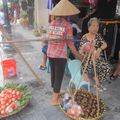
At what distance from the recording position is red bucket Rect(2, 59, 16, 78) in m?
4.57

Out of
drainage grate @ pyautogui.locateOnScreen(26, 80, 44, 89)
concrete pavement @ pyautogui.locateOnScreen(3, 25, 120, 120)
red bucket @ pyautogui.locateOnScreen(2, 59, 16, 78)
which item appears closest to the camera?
concrete pavement @ pyautogui.locateOnScreen(3, 25, 120, 120)

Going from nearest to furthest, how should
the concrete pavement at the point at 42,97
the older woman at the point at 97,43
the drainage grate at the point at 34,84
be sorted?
1. the concrete pavement at the point at 42,97
2. the older woman at the point at 97,43
3. the drainage grate at the point at 34,84

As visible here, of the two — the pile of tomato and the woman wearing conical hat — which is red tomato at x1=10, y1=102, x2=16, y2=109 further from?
the woman wearing conical hat

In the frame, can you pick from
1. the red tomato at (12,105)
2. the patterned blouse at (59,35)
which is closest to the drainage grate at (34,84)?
the red tomato at (12,105)

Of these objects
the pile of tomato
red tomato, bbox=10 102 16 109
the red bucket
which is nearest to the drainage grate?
the red bucket

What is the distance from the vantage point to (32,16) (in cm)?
873

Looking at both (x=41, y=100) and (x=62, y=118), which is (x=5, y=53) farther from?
(x=62, y=118)

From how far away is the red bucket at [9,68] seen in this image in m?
4.57

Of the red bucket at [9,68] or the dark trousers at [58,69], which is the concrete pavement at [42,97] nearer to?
the red bucket at [9,68]

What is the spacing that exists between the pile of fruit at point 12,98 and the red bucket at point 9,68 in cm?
80

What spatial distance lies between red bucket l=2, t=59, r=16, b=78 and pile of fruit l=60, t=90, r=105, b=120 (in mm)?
1548

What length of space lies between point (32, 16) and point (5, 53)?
3.22 m

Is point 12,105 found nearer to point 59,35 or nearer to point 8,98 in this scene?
point 8,98

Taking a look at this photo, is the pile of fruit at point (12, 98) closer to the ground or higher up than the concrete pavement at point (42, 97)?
higher up
